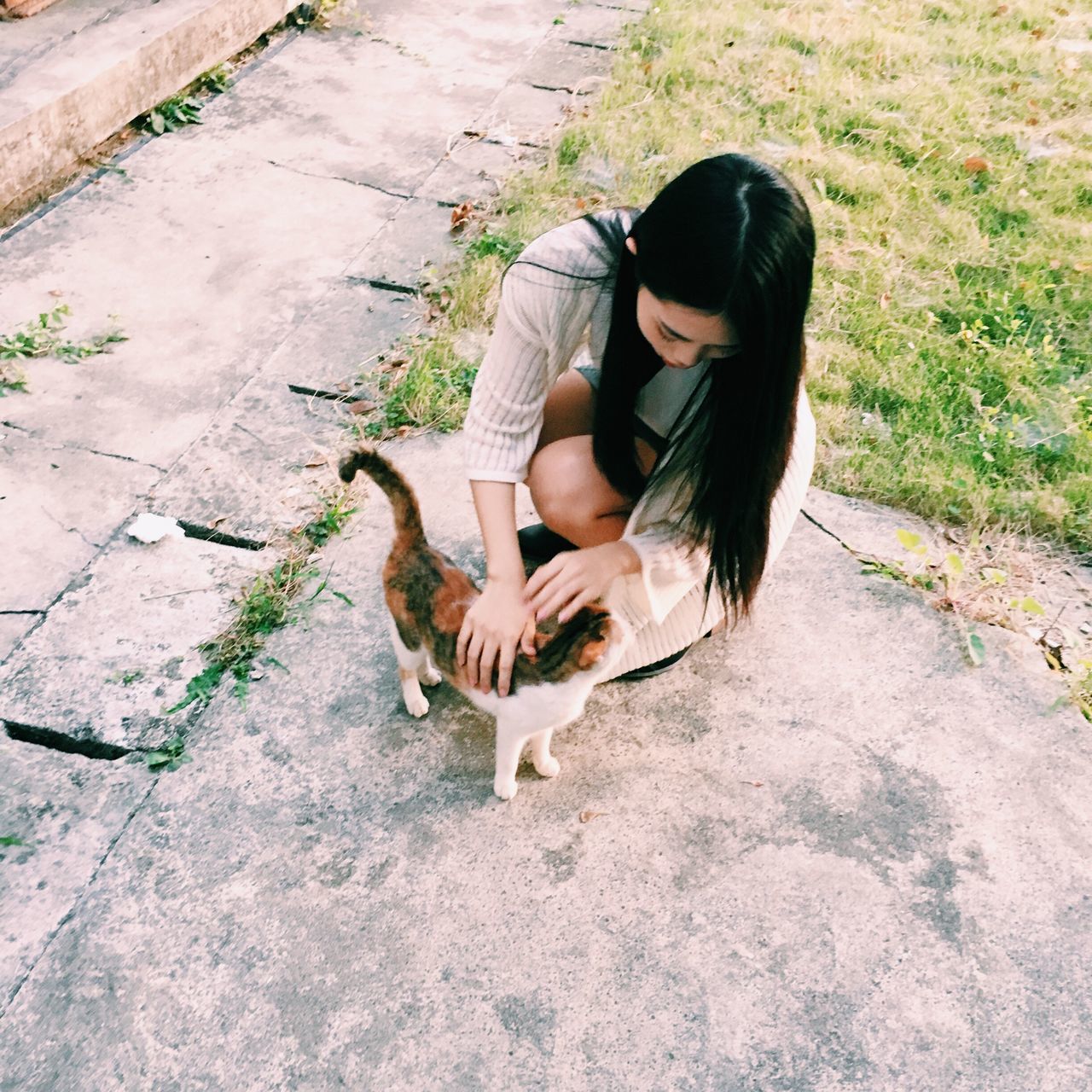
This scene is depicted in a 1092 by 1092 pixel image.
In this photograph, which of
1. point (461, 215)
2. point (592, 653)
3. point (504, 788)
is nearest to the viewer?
point (592, 653)

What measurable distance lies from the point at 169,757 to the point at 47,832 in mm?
242

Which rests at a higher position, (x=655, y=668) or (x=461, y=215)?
(x=461, y=215)

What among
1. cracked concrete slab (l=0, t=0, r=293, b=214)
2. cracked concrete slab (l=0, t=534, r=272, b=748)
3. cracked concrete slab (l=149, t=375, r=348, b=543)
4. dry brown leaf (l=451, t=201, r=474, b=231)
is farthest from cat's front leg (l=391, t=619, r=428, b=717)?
cracked concrete slab (l=0, t=0, r=293, b=214)

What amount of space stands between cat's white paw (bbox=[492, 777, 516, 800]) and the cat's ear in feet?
1.35

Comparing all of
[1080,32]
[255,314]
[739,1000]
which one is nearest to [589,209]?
[255,314]

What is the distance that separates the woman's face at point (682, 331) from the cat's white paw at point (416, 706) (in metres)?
0.89

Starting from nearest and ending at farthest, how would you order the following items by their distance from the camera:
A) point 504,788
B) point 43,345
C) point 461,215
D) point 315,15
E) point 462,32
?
1. point 504,788
2. point 43,345
3. point 461,215
4. point 315,15
5. point 462,32

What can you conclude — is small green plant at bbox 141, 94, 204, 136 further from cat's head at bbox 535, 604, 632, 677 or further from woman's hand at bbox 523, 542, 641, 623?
cat's head at bbox 535, 604, 632, 677

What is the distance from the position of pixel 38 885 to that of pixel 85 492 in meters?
1.06

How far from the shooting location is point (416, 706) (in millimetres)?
1974

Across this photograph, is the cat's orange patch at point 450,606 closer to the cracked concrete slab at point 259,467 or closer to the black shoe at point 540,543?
the black shoe at point 540,543

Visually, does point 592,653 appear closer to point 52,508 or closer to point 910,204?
point 52,508

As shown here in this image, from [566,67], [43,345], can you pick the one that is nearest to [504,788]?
[43,345]

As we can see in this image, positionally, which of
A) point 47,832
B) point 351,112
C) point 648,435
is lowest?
point 47,832
